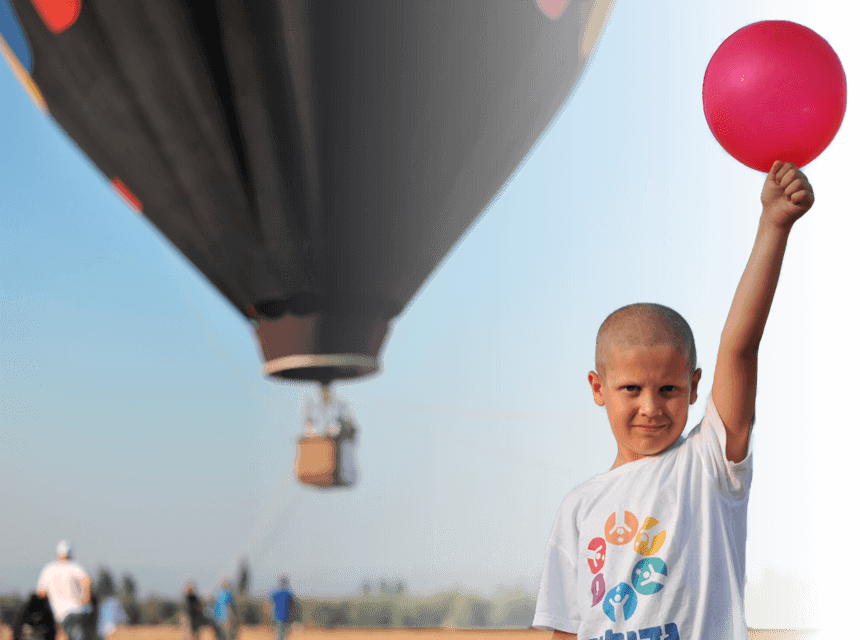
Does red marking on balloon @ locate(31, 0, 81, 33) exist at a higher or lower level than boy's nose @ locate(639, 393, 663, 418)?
higher

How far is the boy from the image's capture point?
5.39ft

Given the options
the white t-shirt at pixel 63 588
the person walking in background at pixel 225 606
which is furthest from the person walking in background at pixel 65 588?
the person walking in background at pixel 225 606

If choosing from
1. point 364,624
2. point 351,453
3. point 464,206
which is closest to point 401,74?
point 464,206

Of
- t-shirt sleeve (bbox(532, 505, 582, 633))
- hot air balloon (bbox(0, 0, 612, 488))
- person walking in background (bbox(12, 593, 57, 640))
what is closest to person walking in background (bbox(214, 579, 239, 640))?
person walking in background (bbox(12, 593, 57, 640))

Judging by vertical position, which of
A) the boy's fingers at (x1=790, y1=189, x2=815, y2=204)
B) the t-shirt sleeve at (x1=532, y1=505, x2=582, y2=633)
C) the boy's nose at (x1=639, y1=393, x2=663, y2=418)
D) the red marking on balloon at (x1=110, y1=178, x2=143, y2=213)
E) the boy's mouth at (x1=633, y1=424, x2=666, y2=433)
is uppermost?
the red marking on balloon at (x1=110, y1=178, x2=143, y2=213)

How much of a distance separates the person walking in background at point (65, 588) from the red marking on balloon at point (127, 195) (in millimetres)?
2538

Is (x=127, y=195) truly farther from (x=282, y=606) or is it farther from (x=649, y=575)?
(x=282, y=606)

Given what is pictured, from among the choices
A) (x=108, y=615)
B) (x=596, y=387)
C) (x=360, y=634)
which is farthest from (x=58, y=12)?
(x=360, y=634)

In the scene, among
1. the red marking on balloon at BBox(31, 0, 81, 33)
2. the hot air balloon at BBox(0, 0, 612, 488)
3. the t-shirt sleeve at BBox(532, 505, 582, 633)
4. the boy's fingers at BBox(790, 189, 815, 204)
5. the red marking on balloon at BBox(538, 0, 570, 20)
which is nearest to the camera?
the boy's fingers at BBox(790, 189, 815, 204)

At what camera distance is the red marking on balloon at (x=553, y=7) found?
5177 millimetres

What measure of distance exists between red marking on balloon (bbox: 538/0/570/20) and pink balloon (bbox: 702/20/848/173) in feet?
10.5

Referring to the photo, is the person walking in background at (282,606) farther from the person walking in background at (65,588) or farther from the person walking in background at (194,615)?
the person walking in background at (65,588)

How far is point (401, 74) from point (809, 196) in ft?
11.6

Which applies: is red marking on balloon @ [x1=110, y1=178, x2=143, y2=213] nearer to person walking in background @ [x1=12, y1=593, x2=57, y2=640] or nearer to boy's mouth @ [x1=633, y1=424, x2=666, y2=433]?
person walking in background @ [x1=12, y1=593, x2=57, y2=640]
